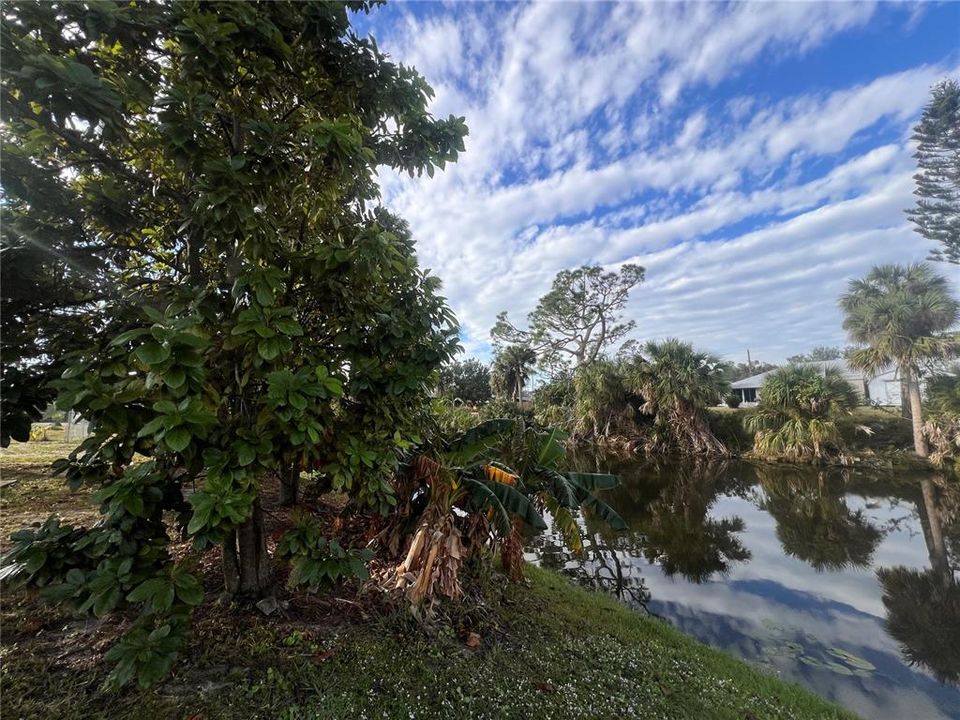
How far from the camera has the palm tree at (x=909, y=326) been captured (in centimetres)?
1711

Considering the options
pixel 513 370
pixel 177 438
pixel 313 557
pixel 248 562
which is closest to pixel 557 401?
pixel 513 370

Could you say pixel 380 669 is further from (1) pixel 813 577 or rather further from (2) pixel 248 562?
(1) pixel 813 577

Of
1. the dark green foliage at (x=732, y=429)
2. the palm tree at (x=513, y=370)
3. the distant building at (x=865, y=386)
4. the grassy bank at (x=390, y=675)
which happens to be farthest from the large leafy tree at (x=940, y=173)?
the grassy bank at (x=390, y=675)

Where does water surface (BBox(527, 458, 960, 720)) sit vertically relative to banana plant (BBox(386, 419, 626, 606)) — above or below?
below

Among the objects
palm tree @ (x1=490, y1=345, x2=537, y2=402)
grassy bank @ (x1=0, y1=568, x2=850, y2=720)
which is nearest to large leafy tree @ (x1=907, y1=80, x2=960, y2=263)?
palm tree @ (x1=490, y1=345, x2=537, y2=402)

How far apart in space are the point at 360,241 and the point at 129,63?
2167 millimetres

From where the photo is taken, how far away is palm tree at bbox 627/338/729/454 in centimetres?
2112

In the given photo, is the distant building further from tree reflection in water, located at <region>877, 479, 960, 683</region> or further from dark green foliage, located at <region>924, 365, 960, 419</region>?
tree reflection in water, located at <region>877, 479, 960, 683</region>

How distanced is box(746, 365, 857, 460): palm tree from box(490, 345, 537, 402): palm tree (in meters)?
18.0

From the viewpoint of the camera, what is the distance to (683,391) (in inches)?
831

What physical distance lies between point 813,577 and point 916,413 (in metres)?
15.1

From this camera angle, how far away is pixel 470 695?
333cm

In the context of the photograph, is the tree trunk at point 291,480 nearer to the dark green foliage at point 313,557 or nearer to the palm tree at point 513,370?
the dark green foliage at point 313,557

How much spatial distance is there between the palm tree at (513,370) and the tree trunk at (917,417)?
2248cm
